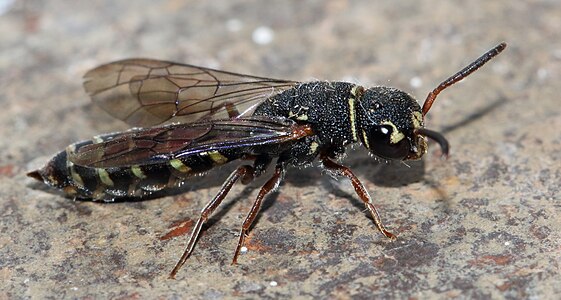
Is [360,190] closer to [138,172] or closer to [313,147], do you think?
[313,147]

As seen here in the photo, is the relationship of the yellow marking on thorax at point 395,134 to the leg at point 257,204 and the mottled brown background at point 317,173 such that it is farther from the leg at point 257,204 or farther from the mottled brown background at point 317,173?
the leg at point 257,204

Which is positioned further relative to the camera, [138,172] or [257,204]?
[138,172]

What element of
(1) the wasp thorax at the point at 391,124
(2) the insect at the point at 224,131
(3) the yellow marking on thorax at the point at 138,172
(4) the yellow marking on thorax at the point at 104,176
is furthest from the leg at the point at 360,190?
(4) the yellow marking on thorax at the point at 104,176

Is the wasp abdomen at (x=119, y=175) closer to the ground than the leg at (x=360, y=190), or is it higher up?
closer to the ground

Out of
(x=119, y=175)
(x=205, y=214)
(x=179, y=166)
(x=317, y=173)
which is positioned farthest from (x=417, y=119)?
(x=119, y=175)

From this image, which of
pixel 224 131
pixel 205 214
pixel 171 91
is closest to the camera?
pixel 205 214

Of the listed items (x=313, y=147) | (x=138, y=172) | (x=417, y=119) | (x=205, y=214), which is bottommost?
(x=205, y=214)

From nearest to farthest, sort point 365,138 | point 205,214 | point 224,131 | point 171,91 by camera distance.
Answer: point 205,214 < point 224,131 < point 365,138 < point 171,91
